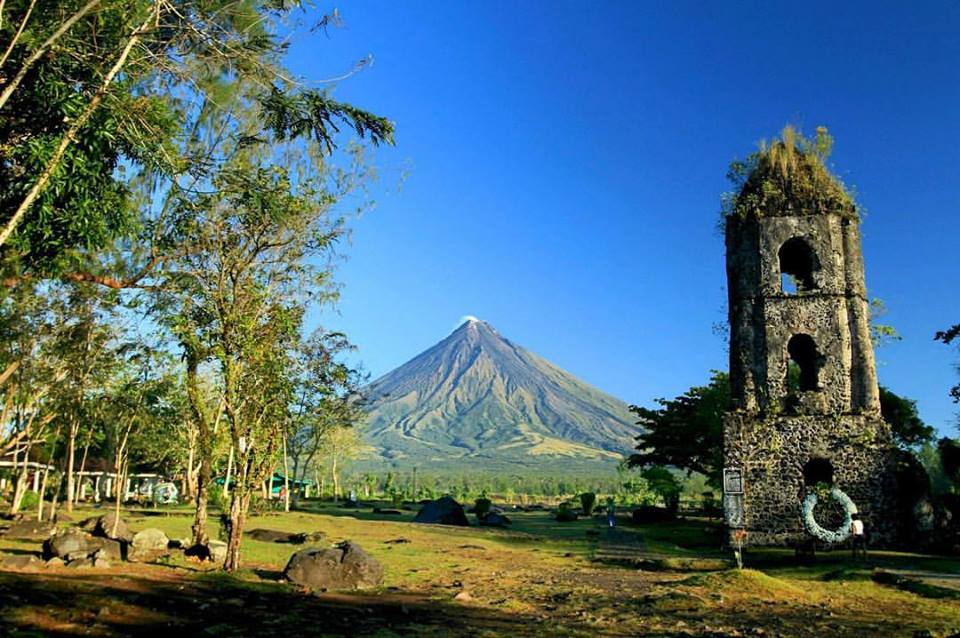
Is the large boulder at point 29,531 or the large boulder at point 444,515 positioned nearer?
the large boulder at point 29,531

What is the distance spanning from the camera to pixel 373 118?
38.4 feet

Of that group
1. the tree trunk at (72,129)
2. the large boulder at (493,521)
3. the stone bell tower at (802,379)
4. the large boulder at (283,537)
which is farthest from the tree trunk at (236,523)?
the large boulder at (493,521)

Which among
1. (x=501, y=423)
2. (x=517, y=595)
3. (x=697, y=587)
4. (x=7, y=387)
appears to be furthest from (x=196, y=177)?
(x=501, y=423)

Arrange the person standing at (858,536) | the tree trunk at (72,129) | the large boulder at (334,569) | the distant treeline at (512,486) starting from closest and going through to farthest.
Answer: the tree trunk at (72,129)
the large boulder at (334,569)
the person standing at (858,536)
the distant treeline at (512,486)

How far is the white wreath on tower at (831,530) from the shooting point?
69.5ft

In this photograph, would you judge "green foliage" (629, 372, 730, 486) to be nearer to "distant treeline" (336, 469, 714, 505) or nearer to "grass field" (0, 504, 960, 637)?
"grass field" (0, 504, 960, 637)

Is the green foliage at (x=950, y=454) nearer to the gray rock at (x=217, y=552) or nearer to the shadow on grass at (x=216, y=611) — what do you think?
the shadow on grass at (x=216, y=611)

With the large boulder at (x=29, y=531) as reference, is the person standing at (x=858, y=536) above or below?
above

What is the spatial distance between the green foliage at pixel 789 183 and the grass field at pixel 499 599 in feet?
36.6

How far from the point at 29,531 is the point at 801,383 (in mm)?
24473

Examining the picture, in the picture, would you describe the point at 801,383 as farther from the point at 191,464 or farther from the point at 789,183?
the point at 191,464

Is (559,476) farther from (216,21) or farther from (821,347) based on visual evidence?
(216,21)

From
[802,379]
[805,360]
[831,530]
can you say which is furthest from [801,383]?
[831,530]

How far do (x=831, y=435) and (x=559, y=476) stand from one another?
116195 mm
